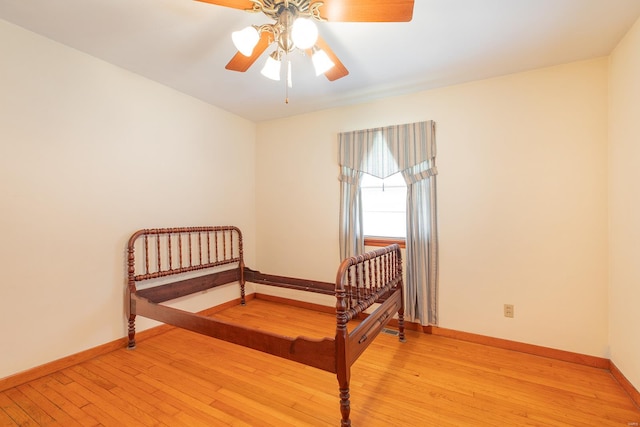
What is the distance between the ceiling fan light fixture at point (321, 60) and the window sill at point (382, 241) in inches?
75.3

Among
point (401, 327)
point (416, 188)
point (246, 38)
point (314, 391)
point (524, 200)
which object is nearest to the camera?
point (246, 38)

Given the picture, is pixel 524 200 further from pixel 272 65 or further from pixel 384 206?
pixel 272 65

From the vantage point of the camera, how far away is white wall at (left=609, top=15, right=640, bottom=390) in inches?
71.3

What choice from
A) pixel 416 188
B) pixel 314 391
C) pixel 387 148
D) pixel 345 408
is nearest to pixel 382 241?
pixel 416 188

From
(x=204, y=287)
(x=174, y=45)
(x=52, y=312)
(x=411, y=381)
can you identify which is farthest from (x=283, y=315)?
(x=174, y=45)

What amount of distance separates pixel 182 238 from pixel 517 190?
326 cm

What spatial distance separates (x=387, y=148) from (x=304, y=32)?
1.85 metres

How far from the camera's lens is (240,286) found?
3.70 m

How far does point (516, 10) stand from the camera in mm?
1720

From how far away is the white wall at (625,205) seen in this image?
1.81m

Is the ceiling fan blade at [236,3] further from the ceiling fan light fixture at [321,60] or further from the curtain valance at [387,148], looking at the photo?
the curtain valance at [387,148]

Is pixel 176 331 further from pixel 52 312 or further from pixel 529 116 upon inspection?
pixel 529 116

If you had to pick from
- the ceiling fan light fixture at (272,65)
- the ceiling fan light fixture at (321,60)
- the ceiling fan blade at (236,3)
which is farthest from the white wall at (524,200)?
the ceiling fan blade at (236,3)

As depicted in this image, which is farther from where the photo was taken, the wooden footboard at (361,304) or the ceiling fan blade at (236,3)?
the wooden footboard at (361,304)
